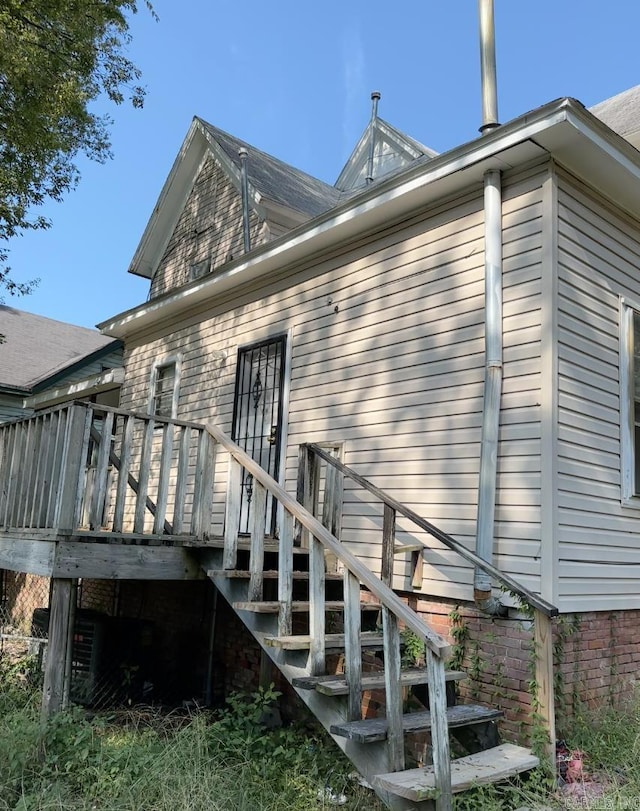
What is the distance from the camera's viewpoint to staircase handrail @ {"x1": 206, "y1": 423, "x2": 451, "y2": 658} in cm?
317

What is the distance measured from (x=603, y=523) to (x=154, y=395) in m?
6.58

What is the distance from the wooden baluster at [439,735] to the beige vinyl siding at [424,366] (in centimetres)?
156

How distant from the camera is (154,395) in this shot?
378 inches

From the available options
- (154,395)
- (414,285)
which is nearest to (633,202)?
(414,285)

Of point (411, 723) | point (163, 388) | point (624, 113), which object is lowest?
point (411, 723)

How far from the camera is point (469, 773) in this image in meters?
3.43

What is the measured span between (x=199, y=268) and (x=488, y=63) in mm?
6133

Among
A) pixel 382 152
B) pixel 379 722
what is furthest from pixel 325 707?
pixel 382 152

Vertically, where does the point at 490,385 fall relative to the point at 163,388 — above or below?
below

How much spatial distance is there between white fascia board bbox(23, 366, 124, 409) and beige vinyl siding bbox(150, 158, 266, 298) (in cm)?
160

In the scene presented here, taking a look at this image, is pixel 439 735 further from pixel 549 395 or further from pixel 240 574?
pixel 549 395

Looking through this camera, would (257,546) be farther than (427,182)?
No

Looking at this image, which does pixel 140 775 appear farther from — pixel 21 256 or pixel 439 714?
pixel 21 256

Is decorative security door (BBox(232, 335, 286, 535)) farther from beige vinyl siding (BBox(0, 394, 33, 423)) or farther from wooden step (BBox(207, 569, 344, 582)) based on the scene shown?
beige vinyl siding (BBox(0, 394, 33, 423))
